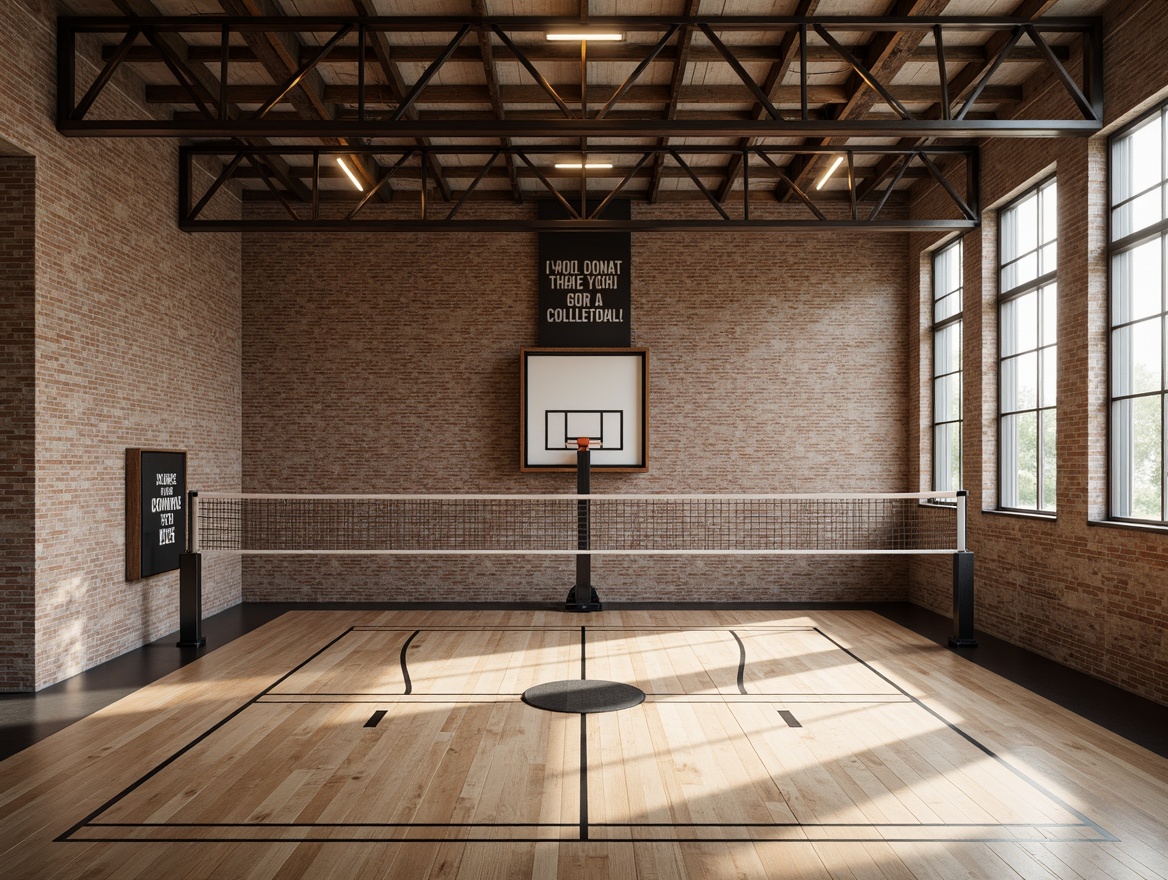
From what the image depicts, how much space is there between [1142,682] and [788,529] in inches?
158

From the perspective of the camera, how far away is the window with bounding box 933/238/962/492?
829 cm

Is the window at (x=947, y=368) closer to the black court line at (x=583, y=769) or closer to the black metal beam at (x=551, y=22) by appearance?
the black metal beam at (x=551, y=22)

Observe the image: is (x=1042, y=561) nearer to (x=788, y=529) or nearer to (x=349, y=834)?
(x=788, y=529)

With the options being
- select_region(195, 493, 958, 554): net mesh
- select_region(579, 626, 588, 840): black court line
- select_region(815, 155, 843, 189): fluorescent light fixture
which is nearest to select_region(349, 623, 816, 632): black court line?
select_region(579, 626, 588, 840): black court line

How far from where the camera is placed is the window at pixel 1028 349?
664 cm

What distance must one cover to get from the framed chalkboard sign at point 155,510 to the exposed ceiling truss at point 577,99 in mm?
2113

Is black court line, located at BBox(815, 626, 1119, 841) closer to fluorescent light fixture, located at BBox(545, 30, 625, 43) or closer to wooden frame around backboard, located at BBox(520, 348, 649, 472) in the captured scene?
wooden frame around backboard, located at BBox(520, 348, 649, 472)

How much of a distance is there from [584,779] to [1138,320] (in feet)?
15.2

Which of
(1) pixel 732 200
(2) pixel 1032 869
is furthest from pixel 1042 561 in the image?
(1) pixel 732 200

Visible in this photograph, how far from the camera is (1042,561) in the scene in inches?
254

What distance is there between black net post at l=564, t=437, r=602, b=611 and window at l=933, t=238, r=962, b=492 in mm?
3556

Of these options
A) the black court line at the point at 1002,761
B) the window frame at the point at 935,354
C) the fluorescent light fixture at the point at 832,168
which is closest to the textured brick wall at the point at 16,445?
the black court line at the point at 1002,761

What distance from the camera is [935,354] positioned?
347 inches

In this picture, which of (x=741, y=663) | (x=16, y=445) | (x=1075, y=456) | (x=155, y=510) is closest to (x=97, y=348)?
(x=16, y=445)
